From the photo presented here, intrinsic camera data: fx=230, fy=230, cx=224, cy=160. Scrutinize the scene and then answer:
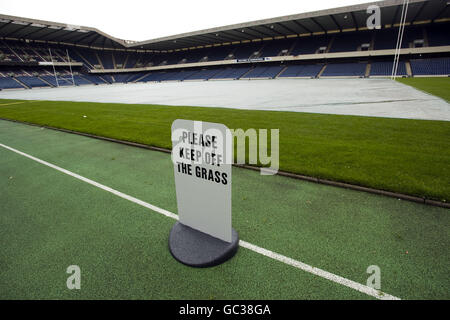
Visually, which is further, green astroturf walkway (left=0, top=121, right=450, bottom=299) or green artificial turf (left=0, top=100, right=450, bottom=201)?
green artificial turf (left=0, top=100, right=450, bottom=201)

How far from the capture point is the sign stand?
8.16ft

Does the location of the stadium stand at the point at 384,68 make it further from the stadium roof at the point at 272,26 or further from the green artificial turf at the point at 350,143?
the green artificial turf at the point at 350,143

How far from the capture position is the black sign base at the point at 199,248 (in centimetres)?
265

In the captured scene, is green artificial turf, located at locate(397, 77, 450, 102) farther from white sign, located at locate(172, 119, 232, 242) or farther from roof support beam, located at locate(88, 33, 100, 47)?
roof support beam, located at locate(88, 33, 100, 47)

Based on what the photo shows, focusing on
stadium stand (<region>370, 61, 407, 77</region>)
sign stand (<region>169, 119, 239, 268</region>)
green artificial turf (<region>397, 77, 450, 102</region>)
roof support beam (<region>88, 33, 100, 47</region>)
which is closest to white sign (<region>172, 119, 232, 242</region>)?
sign stand (<region>169, 119, 239, 268</region>)

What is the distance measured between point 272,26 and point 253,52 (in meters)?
12.2

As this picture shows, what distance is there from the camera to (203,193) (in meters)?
2.82

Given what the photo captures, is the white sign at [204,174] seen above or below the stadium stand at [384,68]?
below

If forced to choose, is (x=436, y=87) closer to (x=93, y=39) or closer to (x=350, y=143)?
(x=350, y=143)

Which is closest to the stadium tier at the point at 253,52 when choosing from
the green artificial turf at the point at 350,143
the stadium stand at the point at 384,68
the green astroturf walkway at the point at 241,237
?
the stadium stand at the point at 384,68

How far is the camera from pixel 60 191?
456 centimetres

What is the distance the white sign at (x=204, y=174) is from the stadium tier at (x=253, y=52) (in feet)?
136

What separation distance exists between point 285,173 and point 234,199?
4.69ft
